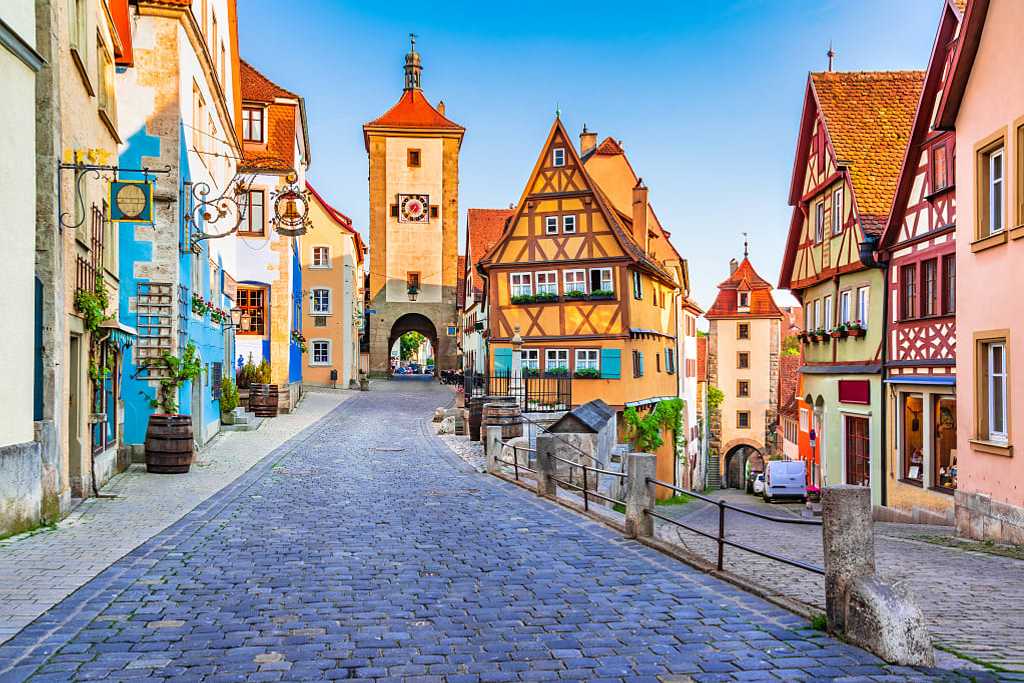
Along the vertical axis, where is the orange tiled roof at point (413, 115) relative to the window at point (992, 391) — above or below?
above

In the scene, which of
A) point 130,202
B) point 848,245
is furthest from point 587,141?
point 130,202

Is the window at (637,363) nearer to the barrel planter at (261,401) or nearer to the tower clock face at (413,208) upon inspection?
the barrel planter at (261,401)

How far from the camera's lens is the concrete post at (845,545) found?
6.27 metres

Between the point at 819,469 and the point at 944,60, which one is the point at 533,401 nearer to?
the point at 819,469

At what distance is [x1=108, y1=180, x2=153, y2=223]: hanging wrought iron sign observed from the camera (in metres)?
11.8

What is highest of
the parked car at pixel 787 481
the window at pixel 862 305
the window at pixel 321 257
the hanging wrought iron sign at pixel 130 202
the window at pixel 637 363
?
the window at pixel 321 257

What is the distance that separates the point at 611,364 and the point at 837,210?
10.5m

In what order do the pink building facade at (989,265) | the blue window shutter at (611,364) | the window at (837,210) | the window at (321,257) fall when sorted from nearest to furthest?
the pink building facade at (989,265), the window at (837,210), the blue window shutter at (611,364), the window at (321,257)

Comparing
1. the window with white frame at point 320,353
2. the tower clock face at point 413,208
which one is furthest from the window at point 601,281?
the tower clock face at point 413,208

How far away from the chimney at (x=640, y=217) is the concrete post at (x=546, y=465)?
2338 centimetres

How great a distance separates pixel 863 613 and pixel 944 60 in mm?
14287

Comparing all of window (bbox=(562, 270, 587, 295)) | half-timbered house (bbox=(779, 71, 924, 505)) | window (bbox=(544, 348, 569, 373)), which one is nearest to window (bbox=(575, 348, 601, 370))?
window (bbox=(544, 348, 569, 373))

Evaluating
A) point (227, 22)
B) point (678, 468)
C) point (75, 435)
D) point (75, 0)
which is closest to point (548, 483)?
point (75, 435)

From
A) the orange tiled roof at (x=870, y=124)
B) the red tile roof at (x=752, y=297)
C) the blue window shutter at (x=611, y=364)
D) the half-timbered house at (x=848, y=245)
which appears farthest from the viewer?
the red tile roof at (x=752, y=297)
